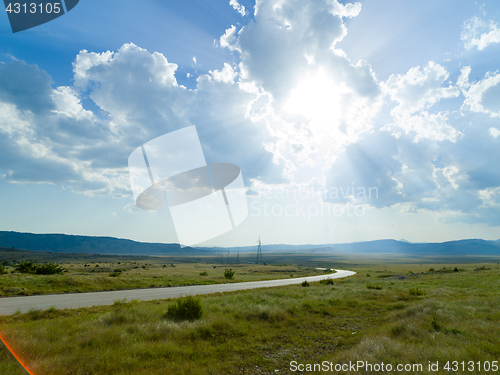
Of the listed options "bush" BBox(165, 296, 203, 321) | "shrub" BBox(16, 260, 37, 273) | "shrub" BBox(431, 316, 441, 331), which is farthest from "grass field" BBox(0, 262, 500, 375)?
"shrub" BBox(16, 260, 37, 273)

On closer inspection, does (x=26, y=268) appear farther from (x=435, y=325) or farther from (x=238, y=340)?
(x=435, y=325)

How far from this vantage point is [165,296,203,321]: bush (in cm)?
1282

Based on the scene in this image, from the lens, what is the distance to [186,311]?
1299 centimetres

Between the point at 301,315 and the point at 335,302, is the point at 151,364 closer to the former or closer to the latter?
the point at 301,315

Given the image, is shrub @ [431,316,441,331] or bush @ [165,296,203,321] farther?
bush @ [165,296,203,321]

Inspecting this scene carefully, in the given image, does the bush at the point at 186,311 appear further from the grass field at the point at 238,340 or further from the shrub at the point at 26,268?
the shrub at the point at 26,268

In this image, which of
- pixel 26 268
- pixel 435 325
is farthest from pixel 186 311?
pixel 26 268

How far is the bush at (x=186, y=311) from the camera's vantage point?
505 inches

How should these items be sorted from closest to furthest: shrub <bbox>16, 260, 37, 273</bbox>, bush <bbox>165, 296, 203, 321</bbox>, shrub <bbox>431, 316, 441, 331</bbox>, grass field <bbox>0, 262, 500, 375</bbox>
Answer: grass field <bbox>0, 262, 500, 375</bbox>, shrub <bbox>431, 316, 441, 331</bbox>, bush <bbox>165, 296, 203, 321</bbox>, shrub <bbox>16, 260, 37, 273</bbox>

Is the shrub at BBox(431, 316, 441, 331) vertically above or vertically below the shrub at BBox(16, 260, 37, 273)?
above

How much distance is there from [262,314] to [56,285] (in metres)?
23.5

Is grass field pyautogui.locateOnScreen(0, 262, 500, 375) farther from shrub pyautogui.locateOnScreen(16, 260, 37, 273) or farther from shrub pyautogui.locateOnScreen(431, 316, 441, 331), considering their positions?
shrub pyautogui.locateOnScreen(16, 260, 37, 273)

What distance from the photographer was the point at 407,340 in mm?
9359

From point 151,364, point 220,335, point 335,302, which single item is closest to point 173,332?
point 220,335
